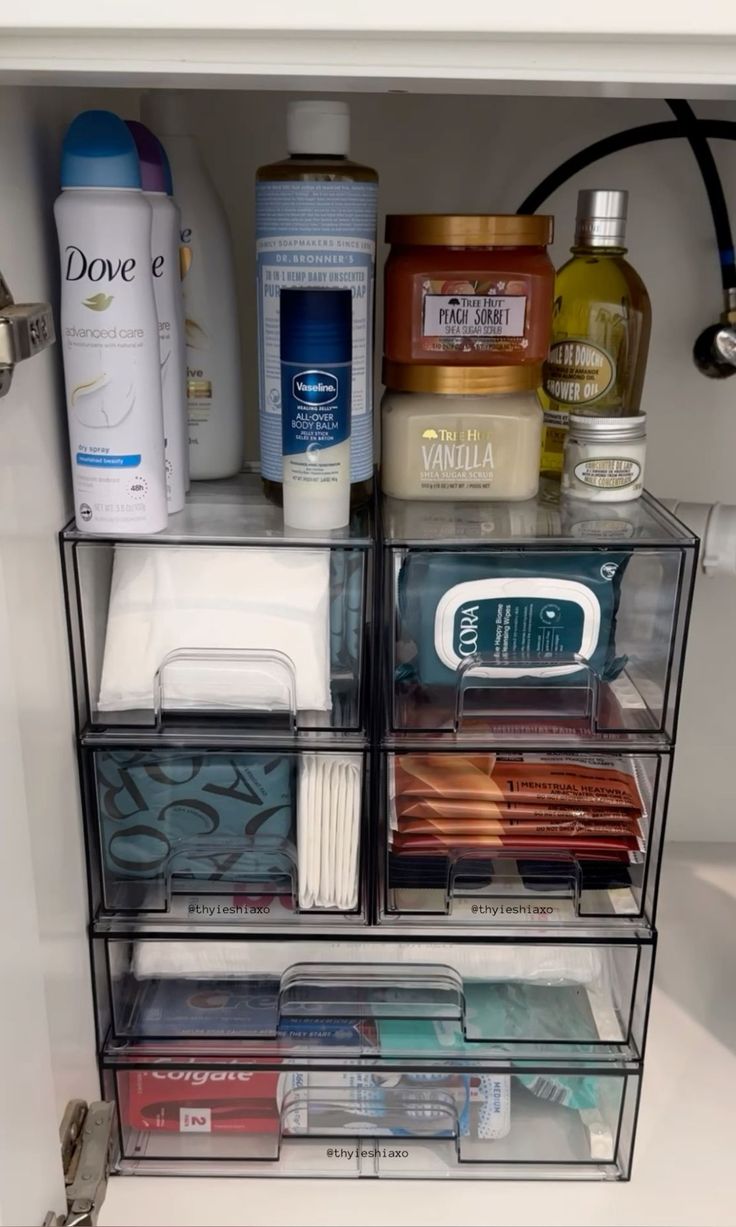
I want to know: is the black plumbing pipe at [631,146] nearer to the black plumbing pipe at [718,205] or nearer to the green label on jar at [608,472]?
the black plumbing pipe at [718,205]

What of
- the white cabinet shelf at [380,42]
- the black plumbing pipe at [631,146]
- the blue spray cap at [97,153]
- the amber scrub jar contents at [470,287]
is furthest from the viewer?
the black plumbing pipe at [631,146]

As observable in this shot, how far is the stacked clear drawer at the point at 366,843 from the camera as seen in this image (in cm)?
63

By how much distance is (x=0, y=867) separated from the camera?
46 centimetres

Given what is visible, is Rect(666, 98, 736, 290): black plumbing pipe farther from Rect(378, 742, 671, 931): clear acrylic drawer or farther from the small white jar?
Rect(378, 742, 671, 931): clear acrylic drawer

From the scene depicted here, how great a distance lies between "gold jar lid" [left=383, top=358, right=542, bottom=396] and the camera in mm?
637

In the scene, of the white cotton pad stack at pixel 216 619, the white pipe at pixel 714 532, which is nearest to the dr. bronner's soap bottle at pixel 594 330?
the white pipe at pixel 714 532

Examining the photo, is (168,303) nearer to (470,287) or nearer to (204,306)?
(204,306)

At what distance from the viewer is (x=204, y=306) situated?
68 centimetres

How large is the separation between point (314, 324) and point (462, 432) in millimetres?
124

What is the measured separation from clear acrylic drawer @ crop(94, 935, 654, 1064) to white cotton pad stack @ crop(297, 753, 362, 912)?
5cm

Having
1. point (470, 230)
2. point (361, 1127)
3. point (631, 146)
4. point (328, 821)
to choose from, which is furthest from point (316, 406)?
point (361, 1127)

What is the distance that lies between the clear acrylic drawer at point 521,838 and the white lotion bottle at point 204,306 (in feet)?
0.80

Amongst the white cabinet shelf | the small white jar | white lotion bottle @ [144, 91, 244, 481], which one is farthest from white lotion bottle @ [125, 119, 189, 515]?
the small white jar

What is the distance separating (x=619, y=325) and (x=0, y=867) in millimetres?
510
